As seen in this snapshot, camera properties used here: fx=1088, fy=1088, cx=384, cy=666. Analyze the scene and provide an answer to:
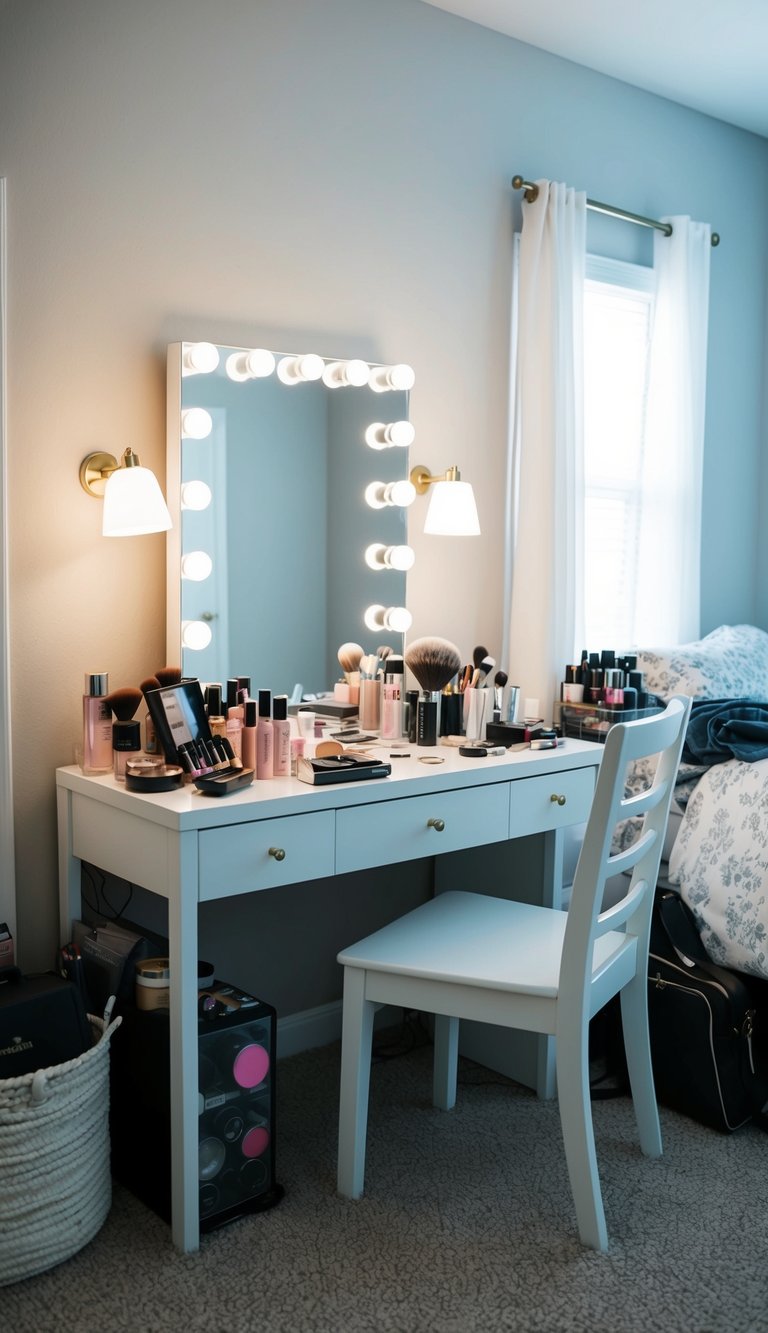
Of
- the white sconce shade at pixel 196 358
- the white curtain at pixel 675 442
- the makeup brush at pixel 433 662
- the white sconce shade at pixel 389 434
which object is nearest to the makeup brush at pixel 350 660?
the makeup brush at pixel 433 662

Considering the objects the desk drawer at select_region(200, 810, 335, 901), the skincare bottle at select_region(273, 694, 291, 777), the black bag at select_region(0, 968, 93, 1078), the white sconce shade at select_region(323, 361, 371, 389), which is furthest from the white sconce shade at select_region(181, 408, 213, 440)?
the black bag at select_region(0, 968, 93, 1078)

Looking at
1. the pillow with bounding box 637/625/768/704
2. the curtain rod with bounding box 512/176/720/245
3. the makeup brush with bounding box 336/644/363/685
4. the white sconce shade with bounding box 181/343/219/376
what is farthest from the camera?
the pillow with bounding box 637/625/768/704

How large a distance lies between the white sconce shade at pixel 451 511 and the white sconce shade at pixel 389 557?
0.08 m

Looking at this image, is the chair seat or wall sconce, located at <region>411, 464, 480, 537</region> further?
wall sconce, located at <region>411, 464, 480, 537</region>

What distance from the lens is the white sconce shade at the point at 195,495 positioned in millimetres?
2172

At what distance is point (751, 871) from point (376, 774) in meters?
0.89

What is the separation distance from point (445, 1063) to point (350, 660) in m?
0.90

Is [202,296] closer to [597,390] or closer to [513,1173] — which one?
[597,390]

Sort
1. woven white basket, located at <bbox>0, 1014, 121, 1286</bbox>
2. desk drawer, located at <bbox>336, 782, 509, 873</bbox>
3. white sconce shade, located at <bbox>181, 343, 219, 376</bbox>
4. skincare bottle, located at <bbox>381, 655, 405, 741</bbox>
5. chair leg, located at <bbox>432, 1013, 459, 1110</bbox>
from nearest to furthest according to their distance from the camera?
woven white basket, located at <bbox>0, 1014, 121, 1286</bbox> → desk drawer, located at <bbox>336, 782, 509, 873</bbox> → white sconce shade, located at <bbox>181, 343, 219, 376</bbox> → chair leg, located at <bbox>432, 1013, 459, 1110</bbox> → skincare bottle, located at <bbox>381, 655, 405, 741</bbox>

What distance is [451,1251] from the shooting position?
5.91 feet

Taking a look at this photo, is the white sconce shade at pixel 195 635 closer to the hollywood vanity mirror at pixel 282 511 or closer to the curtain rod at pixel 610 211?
the hollywood vanity mirror at pixel 282 511

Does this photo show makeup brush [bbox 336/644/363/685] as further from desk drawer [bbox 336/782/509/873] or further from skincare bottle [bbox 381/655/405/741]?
desk drawer [bbox 336/782/509/873]

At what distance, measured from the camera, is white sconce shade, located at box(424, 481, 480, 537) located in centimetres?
255

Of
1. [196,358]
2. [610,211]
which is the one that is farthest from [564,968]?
[610,211]
